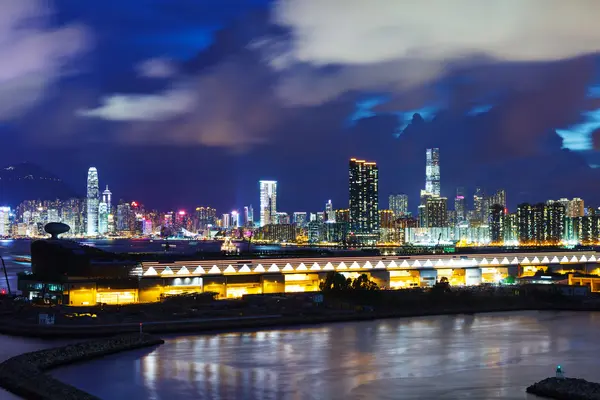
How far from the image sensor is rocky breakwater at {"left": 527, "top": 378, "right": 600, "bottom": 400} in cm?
1573

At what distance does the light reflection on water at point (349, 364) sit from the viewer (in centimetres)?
1748

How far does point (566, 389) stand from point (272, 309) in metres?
15.0

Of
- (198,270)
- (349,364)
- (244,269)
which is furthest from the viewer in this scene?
(244,269)

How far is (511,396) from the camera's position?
16953 mm

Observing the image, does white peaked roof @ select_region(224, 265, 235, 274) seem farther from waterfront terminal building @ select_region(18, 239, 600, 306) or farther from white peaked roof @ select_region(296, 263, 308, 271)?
white peaked roof @ select_region(296, 263, 308, 271)

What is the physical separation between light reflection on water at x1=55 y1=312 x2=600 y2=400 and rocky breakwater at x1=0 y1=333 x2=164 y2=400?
504 mm

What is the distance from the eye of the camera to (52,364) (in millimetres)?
19312

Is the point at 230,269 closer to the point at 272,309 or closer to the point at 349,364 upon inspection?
the point at 272,309

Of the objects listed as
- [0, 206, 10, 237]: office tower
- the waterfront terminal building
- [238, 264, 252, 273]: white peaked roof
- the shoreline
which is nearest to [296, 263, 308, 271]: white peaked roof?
the waterfront terminal building

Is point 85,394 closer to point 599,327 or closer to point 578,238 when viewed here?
point 599,327

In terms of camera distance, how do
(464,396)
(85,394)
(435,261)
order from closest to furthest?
(85,394), (464,396), (435,261)

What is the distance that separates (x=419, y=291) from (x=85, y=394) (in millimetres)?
23078

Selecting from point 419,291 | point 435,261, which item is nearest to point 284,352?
point 419,291

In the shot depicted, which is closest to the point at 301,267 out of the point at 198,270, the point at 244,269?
the point at 244,269
